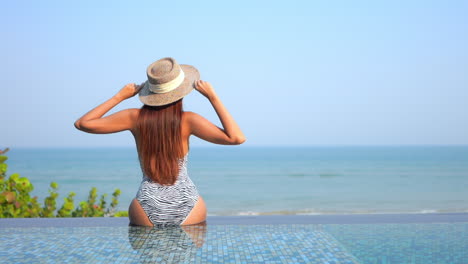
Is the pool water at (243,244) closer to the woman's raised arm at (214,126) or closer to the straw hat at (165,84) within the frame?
the woman's raised arm at (214,126)

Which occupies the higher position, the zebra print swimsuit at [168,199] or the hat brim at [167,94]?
the hat brim at [167,94]

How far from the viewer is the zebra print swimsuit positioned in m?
4.00

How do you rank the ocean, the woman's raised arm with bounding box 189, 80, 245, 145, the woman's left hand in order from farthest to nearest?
the ocean → the woman's left hand → the woman's raised arm with bounding box 189, 80, 245, 145

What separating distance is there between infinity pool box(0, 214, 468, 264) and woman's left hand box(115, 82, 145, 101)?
964mm

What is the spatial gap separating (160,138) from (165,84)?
36cm

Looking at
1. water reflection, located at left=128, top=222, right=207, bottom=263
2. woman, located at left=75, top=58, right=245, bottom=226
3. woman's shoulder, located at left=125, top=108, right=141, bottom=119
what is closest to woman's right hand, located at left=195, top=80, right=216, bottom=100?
woman, located at left=75, top=58, right=245, bottom=226

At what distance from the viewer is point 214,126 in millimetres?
3762

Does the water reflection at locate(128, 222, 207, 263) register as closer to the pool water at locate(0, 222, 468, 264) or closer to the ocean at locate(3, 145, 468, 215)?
the pool water at locate(0, 222, 468, 264)

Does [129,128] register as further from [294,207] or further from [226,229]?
[294,207]

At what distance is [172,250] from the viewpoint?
340cm

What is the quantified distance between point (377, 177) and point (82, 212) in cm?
2910

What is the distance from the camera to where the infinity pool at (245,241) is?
10.9 ft

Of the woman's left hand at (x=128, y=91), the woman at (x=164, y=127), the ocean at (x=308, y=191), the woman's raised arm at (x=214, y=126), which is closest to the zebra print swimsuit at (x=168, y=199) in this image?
the woman at (x=164, y=127)

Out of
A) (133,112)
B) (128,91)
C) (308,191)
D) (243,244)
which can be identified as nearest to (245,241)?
(243,244)
